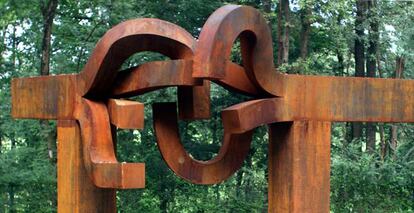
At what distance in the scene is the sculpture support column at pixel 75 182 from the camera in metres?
5.43

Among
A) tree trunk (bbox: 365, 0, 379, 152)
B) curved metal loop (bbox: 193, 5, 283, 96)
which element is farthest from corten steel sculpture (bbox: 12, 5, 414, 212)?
tree trunk (bbox: 365, 0, 379, 152)

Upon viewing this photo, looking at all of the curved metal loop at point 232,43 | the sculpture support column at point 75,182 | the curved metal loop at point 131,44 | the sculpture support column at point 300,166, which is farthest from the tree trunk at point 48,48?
the curved metal loop at point 232,43

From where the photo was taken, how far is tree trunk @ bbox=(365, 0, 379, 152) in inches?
559

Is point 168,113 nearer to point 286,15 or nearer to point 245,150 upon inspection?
point 245,150

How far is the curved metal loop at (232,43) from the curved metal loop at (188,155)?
0.61m

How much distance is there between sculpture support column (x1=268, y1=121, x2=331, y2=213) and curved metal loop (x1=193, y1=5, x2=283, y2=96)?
17.1 inches

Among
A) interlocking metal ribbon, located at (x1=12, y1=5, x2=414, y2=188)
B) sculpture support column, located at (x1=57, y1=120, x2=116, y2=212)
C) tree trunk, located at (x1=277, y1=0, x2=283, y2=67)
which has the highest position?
tree trunk, located at (x1=277, y1=0, x2=283, y2=67)

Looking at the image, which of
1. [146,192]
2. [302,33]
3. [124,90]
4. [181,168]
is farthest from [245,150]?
[302,33]

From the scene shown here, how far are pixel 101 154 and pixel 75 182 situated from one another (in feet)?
2.24

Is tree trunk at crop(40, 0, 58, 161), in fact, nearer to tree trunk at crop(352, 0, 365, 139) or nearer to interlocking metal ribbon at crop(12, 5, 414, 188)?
interlocking metal ribbon at crop(12, 5, 414, 188)

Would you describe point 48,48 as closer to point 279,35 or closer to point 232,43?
point 279,35

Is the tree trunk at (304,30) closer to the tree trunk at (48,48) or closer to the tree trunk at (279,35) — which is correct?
the tree trunk at (279,35)

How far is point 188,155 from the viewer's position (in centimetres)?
521

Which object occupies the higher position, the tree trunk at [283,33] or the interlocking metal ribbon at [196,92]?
the tree trunk at [283,33]
